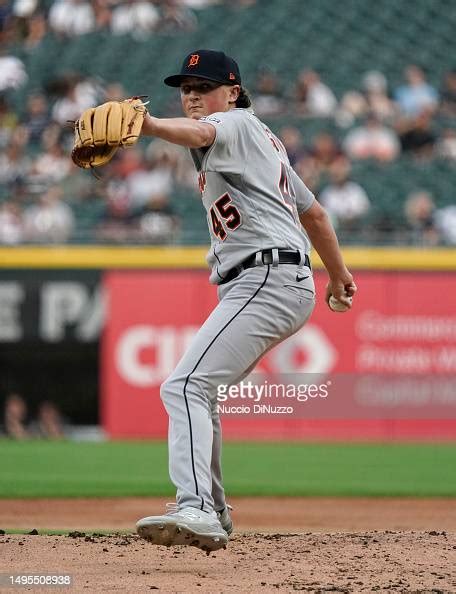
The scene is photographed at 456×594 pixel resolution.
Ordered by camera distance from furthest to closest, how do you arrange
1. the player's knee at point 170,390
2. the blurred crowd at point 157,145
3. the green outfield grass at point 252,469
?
the blurred crowd at point 157,145 → the green outfield grass at point 252,469 → the player's knee at point 170,390

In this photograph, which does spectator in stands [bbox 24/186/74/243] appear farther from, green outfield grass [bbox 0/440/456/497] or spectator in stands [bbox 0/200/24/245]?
green outfield grass [bbox 0/440/456/497]

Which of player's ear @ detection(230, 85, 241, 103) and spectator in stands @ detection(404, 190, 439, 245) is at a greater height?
spectator in stands @ detection(404, 190, 439, 245)

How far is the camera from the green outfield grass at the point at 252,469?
27.3 ft

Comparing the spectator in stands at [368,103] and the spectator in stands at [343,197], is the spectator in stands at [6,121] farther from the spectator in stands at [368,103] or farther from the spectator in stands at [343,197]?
the spectator in stands at [368,103]

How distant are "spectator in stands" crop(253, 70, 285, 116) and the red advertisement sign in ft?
8.81

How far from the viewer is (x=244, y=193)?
166 inches

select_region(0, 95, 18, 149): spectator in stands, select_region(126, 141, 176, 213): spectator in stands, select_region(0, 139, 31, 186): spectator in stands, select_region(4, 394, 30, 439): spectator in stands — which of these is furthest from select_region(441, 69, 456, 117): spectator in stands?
select_region(4, 394, 30, 439): spectator in stands

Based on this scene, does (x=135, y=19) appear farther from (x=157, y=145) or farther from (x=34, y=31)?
(x=157, y=145)

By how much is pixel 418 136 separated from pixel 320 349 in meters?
3.04

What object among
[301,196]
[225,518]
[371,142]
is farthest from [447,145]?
[225,518]

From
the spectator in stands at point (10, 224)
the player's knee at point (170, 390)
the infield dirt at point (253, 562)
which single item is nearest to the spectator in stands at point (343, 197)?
the spectator in stands at point (10, 224)

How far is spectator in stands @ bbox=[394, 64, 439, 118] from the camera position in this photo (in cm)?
1396

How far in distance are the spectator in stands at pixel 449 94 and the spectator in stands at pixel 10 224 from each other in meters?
5.45

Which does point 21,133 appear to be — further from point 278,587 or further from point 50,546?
point 278,587
